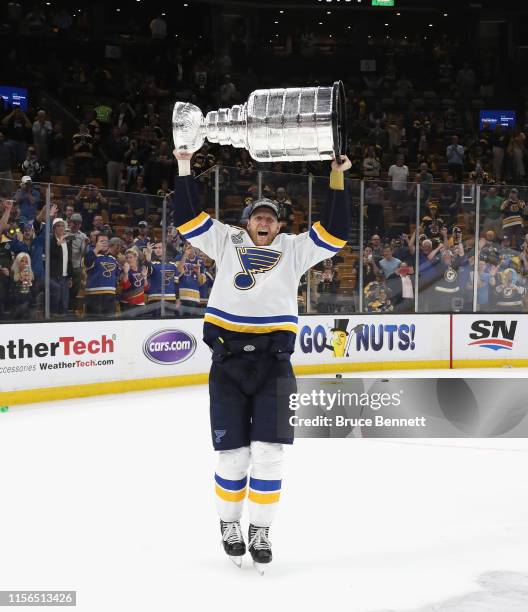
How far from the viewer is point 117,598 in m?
3.36

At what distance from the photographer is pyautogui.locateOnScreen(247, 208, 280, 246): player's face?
397 centimetres

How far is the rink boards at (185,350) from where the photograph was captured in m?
8.83

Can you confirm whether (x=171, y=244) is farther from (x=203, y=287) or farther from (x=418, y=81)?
(x=418, y=81)

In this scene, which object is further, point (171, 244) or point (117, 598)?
point (171, 244)

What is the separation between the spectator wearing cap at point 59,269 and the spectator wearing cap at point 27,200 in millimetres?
259

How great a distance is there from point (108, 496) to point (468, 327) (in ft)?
26.1

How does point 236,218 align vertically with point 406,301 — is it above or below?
above

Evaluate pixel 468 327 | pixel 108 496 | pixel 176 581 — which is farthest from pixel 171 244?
pixel 176 581

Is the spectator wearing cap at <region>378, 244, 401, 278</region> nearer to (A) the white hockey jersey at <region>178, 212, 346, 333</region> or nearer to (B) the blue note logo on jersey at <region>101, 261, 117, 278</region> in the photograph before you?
(B) the blue note logo on jersey at <region>101, 261, 117, 278</region>

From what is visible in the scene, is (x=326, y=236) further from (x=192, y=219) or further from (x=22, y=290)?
(x=22, y=290)

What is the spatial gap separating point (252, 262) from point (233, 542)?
3.83 feet

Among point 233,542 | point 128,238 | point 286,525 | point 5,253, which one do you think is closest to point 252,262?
point 233,542

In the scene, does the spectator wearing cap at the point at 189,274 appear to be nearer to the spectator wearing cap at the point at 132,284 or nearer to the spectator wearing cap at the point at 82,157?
the spectator wearing cap at the point at 132,284

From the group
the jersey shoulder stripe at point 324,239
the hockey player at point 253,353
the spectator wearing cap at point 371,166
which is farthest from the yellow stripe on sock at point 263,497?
the spectator wearing cap at point 371,166
